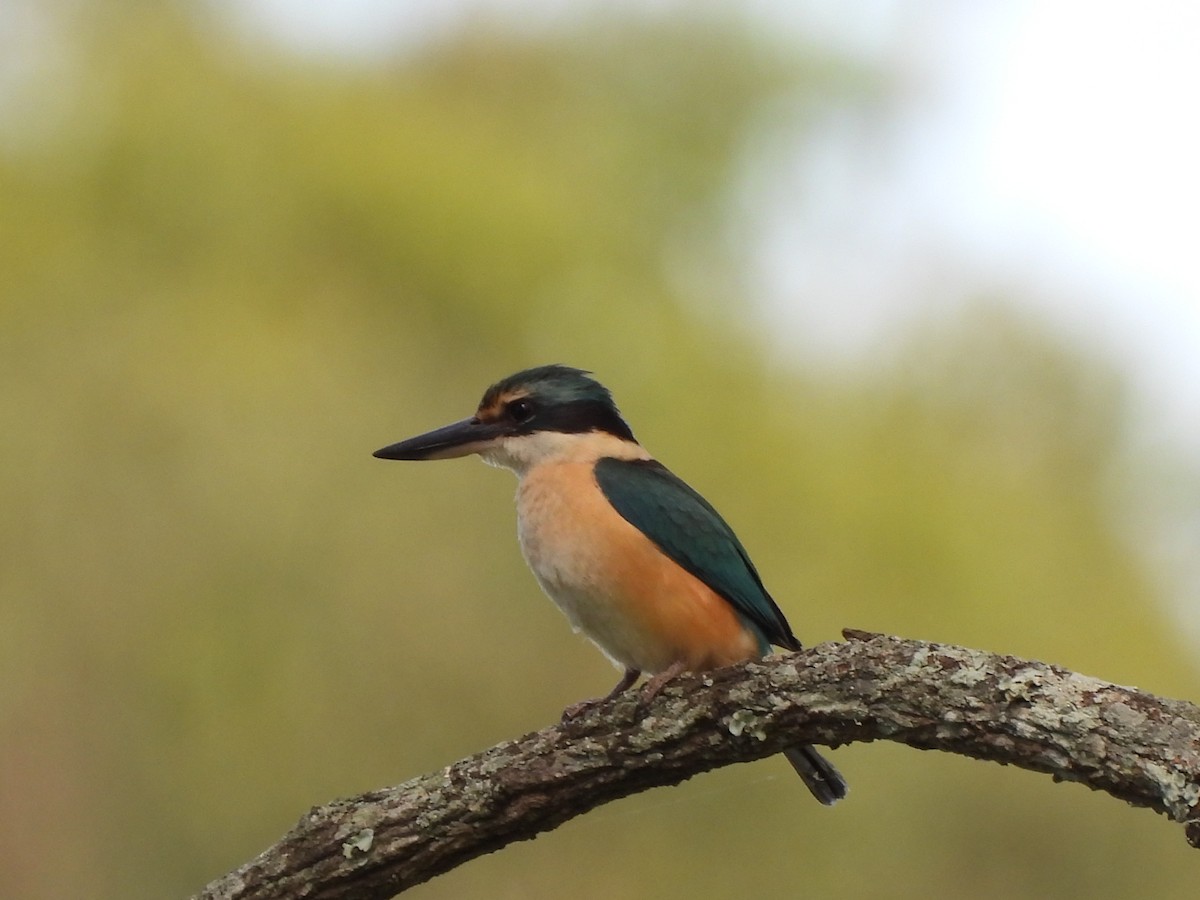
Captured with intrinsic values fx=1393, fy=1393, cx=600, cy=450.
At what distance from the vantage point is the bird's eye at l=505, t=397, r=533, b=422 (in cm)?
321

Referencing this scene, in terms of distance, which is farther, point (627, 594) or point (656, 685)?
point (627, 594)

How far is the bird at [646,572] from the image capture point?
2736 millimetres

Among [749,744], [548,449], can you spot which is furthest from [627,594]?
[749,744]

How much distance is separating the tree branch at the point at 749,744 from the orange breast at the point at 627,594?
15.5 inches

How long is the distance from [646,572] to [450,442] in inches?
25.9

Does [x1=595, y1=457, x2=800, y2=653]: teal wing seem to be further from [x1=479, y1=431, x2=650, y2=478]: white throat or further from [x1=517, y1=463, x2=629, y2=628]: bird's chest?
[x1=479, y1=431, x2=650, y2=478]: white throat

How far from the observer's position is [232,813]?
18.3ft

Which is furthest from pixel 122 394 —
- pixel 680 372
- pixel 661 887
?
pixel 661 887

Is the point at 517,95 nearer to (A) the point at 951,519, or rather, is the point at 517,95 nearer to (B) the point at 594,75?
(B) the point at 594,75

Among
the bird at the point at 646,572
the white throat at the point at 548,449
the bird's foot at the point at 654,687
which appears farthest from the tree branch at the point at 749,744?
the white throat at the point at 548,449

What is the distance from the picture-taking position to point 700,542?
2828 millimetres

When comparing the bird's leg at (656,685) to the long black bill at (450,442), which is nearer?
the bird's leg at (656,685)

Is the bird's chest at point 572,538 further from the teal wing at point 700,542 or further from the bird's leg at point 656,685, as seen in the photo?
the bird's leg at point 656,685

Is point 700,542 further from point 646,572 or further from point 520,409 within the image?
point 520,409
